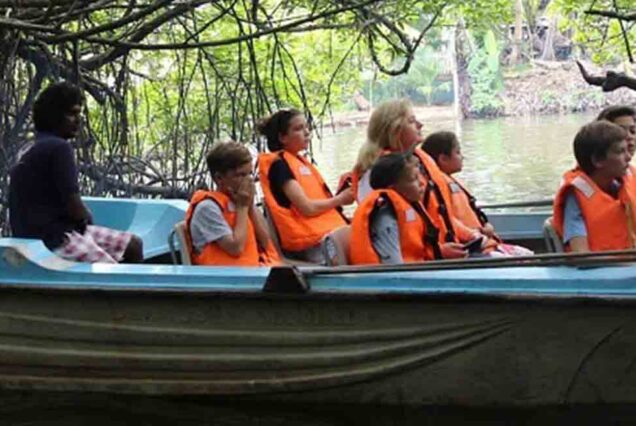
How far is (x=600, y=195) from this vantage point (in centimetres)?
381

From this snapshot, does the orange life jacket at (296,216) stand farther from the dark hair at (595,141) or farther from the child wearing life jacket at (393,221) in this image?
the dark hair at (595,141)

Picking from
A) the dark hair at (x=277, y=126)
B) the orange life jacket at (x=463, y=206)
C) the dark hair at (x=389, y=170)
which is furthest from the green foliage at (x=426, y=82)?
the dark hair at (x=389, y=170)

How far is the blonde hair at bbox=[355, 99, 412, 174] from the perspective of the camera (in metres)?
4.28

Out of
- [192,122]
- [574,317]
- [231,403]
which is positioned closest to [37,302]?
[231,403]

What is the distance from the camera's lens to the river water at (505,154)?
12.8 m

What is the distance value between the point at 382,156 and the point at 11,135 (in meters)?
2.36

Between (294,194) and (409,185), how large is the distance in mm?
681

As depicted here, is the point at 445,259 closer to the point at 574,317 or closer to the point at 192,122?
the point at 574,317

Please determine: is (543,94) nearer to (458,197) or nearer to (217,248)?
(458,197)

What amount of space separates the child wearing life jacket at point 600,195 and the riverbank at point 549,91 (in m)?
21.5

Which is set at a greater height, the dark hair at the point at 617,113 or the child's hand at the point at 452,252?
the dark hair at the point at 617,113

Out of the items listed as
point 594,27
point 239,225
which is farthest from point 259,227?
point 594,27

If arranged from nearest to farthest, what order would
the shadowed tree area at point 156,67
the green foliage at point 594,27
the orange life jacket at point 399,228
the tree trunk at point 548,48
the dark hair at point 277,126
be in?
the orange life jacket at point 399,228
the dark hair at point 277,126
the shadowed tree area at point 156,67
the green foliage at point 594,27
the tree trunk at point 548,48

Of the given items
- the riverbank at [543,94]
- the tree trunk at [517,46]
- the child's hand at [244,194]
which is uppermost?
the child's hand at [244,194]
